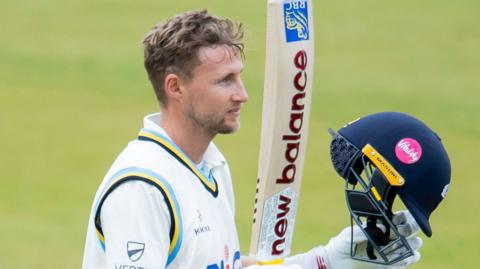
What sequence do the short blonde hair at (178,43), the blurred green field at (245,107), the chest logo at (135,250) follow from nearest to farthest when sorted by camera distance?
the chest logo at (135,250)
the short blonde hair at (178,43)
the blurred green field at (245,107)

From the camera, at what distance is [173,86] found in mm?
4605

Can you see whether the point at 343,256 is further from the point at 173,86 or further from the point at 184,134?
the point at 173,86

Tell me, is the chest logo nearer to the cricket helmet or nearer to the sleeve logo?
the sleeve logo

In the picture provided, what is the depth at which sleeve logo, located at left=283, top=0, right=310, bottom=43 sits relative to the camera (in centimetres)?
464

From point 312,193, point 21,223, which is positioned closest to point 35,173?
point 21,223

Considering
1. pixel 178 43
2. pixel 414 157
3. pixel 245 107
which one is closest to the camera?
pixel 178 43

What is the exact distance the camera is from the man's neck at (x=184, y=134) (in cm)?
465

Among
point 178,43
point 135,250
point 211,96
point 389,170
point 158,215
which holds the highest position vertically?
point 178,43

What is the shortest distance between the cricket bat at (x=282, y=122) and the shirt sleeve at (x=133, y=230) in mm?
684

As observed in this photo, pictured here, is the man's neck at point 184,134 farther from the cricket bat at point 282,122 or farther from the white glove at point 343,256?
the white glove at point 343,256

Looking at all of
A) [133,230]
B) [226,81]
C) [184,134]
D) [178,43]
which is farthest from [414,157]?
[133,230]

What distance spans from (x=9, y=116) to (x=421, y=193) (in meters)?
9.40

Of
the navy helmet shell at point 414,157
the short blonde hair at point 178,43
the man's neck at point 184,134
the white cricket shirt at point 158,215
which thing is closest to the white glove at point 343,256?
the navy helmet shell at point 414,157

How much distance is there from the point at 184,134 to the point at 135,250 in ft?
1.89
